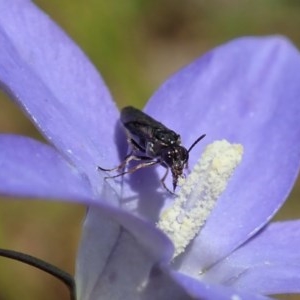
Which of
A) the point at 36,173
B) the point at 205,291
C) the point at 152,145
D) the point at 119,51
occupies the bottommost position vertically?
the point at 205,291

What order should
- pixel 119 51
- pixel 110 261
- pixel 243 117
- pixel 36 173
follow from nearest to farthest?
pixel 36 173
pixel 110 261
pixel 243 117
pixel 119 51

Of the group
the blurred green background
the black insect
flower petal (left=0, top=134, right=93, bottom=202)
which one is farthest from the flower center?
the blurred green background

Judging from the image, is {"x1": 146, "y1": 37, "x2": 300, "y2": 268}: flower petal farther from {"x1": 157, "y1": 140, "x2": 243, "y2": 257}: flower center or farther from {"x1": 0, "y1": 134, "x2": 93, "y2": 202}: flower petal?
{"x1": 0, "y1": 134, "x2": 93, "y2": 202}: flower petal

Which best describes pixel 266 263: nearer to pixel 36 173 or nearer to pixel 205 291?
pixel 205 291

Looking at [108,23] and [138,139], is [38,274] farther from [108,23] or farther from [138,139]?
[138,139]

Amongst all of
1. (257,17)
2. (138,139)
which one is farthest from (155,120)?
(257,17)

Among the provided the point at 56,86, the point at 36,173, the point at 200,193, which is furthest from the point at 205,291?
the point at 56,86
